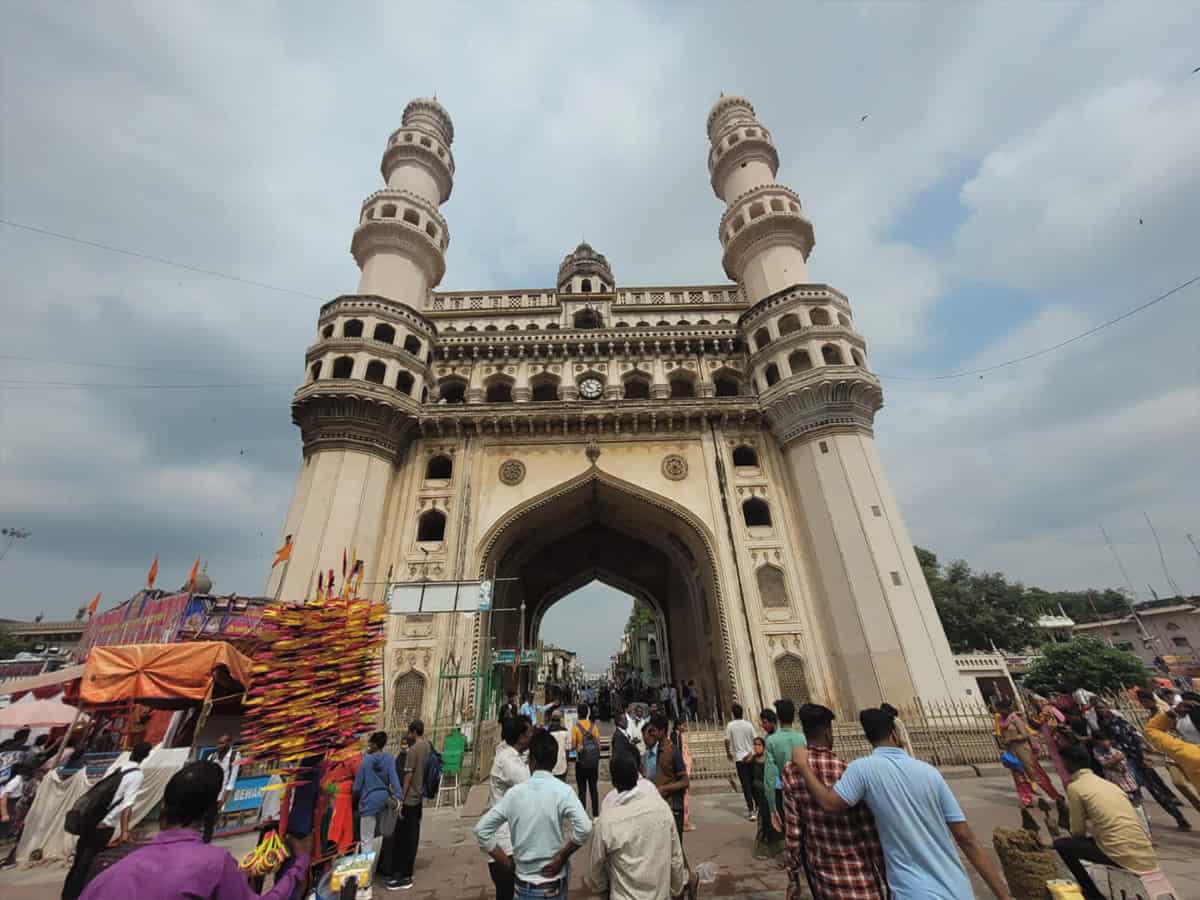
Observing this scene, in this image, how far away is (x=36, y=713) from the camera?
1031 cm

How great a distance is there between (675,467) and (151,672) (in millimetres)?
14887

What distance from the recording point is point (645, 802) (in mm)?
3125

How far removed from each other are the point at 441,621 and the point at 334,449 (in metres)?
6.81

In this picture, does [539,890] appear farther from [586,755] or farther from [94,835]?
[586,755]

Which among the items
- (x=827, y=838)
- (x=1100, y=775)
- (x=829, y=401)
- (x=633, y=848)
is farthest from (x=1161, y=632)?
(x=633, y=848)

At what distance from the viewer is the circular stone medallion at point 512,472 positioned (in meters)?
18.3

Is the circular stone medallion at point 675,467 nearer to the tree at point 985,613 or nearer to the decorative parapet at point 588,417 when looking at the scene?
the decorative parapet at point 588,417

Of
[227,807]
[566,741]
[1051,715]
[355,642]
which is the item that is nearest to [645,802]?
[355,642]

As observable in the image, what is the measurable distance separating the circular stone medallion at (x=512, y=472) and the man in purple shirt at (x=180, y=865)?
1594 cm

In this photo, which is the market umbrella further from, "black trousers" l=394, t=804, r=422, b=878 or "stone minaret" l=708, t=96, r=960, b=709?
"stone minaret" l=708, t=96, r=960, b=709

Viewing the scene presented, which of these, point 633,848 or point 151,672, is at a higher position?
point 151,672

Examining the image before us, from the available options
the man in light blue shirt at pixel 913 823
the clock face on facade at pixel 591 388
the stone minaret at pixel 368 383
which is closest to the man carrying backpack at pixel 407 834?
the man in light blue shirt at pixel 913 823

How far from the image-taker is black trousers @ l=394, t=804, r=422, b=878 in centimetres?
595

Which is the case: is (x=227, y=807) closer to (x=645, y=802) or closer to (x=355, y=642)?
(x=355, y=642)
